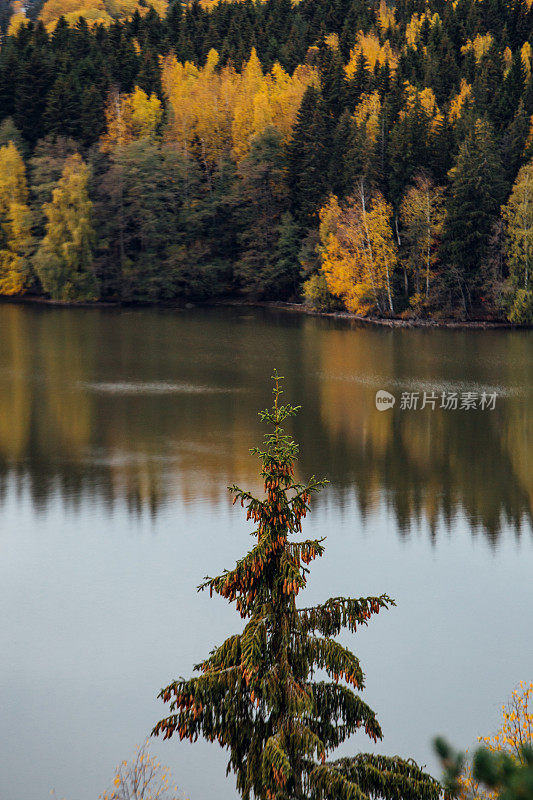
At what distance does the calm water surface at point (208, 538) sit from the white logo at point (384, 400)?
43 centimetres

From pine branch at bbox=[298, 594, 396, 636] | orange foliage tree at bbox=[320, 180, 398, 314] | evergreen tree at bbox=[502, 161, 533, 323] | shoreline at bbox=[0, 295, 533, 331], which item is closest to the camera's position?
pine branch at bbox=[298, 594, 396, 636]

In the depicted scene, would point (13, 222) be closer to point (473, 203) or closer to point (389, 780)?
point (473, 203)

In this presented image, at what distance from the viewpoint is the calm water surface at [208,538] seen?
12297 mm

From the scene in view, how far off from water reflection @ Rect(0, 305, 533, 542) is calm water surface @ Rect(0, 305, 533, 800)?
0.11m

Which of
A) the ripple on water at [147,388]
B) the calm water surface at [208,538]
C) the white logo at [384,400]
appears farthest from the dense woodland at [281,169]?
the ripple on water at [147,388]

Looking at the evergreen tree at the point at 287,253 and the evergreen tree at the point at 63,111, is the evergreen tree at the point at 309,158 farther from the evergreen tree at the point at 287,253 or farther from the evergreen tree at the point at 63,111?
the evergreen tree at the point at 63,111

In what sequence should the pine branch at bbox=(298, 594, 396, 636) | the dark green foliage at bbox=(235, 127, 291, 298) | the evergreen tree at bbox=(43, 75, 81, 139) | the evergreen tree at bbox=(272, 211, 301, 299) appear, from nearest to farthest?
the pine branch at bbox=(298, 594, 396, 636), the evergreen tree at bbox=(272, 211, 301, 299), the dark green foliage at bbox=(235, 127, 291, 298), the evergreen tree at bbox=(43, 75, 81, 139)

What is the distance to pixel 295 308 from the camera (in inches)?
2253

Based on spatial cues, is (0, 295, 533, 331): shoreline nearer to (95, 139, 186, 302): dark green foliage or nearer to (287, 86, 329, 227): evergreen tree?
(95, 139, 186, 302): dark green foliage

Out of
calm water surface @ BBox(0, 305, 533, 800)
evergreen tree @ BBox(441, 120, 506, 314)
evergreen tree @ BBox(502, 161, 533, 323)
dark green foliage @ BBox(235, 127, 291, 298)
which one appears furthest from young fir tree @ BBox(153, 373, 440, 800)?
dark green foliage @ BBox(235, 127, 291, 298)

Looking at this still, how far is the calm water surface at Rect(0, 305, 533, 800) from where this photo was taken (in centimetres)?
1230

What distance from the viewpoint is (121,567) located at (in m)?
17.3

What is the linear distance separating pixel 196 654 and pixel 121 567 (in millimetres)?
3722

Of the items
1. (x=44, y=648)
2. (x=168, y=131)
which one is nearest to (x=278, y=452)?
(x=44, y=648)
